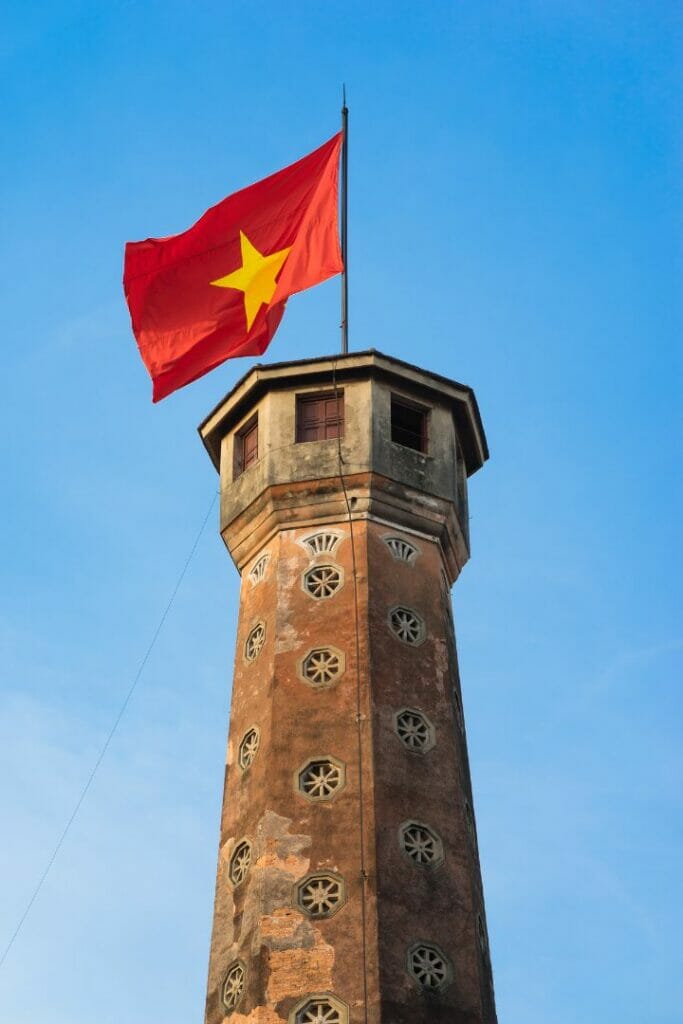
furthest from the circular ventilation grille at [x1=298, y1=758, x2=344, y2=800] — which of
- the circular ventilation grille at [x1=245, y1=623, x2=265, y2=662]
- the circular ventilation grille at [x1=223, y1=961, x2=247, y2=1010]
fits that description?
the circular ventilation grille at [x1=245, y1=623, x2=265, y2=662]

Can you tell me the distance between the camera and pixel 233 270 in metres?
34.8

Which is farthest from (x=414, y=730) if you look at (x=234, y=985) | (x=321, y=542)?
(x=234, y=985)

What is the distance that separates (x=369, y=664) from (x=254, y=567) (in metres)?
4.22

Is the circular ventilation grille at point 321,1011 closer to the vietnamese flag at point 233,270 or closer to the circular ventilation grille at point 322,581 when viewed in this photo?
the circular ventilation grille at point 322,581

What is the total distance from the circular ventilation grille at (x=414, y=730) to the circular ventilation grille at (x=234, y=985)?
492 centimetres

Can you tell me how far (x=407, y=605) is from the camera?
32.6 m

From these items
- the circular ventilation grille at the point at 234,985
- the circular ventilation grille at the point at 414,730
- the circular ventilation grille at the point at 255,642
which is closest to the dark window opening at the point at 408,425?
the circular ventilation grille at the point at 255,642

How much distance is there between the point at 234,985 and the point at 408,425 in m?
12.5

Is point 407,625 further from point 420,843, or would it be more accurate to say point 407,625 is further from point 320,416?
point 320,416

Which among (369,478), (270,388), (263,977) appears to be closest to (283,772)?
(263,977)

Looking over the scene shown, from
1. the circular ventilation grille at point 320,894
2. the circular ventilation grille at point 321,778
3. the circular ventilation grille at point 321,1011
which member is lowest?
the circular ventilation grille at point 321,1011

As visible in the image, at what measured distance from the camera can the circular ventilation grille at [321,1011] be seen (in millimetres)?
26844

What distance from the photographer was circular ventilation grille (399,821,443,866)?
29031 millimetres

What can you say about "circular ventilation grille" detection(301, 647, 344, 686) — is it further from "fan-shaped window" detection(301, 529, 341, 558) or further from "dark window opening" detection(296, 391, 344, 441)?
"dark window opening" detection(296, 391, 344, 441)
